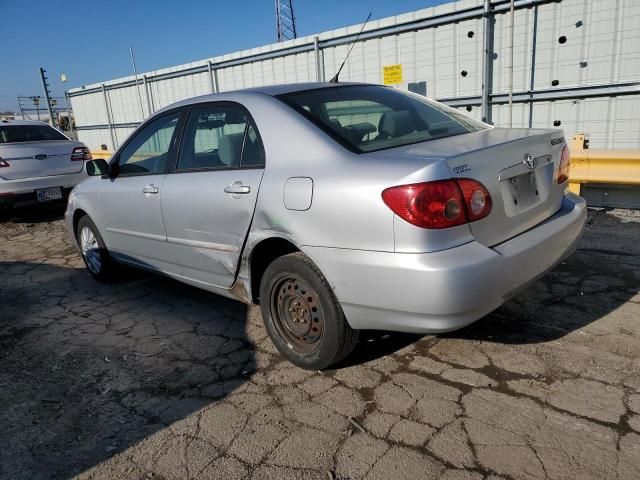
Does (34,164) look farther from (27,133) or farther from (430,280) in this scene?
Answer: (430,280)

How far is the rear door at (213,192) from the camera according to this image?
2.96 metres

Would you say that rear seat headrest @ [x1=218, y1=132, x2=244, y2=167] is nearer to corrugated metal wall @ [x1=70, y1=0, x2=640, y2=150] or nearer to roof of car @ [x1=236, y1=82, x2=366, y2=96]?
roof of car @ [x1=236, y1=82, x2=366, y2=96]

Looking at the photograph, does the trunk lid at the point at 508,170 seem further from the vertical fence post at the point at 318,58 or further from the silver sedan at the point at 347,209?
the vertical fence post at the point at 318,58

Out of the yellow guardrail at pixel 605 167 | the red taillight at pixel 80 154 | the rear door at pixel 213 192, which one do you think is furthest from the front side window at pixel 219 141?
the red taillight at pixel 80 154

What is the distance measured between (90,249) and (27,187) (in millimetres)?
3443

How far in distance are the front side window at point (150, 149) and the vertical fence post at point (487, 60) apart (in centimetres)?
492

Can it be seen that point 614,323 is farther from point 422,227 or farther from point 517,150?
point 422,227

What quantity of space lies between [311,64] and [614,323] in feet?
24.3

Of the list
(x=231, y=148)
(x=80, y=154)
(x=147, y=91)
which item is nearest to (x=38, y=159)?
(x=80, y=154)

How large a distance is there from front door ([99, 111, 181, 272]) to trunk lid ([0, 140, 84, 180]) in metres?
3.92

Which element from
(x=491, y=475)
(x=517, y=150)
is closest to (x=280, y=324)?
(x=491, y=475)

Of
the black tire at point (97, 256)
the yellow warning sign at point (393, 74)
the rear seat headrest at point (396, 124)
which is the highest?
the yellow warning sign at point (393, 74)

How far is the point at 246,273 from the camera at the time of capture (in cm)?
303

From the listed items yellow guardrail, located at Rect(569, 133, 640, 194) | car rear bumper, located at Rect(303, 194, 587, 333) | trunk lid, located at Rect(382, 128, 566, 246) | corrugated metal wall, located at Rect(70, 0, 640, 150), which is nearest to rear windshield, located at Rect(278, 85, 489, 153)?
trunk lid, located at Rect(382, 128, 566, 246)
